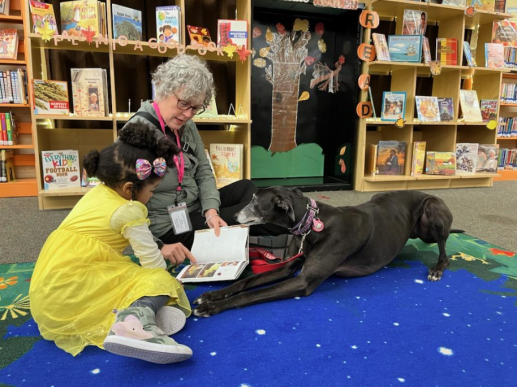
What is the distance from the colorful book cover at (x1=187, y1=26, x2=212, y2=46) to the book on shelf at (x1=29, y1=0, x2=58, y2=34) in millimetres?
1026

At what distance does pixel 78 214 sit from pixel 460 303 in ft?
5.17

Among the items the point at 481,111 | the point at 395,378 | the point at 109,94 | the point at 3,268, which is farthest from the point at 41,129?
the point at 481,111

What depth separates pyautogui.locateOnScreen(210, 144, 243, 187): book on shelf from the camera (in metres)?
3.32

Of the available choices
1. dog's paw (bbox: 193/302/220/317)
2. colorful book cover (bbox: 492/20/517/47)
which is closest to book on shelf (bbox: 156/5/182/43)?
dog's paw (bbox: 193/302/220/317)

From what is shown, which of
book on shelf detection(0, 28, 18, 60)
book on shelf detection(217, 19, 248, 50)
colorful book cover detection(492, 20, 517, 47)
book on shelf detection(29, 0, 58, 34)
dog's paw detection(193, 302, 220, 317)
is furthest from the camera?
colorful book cover detection(492, 20, 517, 47)

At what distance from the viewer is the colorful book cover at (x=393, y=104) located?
3.99m

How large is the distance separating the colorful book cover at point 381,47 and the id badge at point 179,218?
284 centimetres

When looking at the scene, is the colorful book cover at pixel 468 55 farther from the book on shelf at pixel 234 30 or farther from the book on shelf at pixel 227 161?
the book on shelf at pixel 227 161

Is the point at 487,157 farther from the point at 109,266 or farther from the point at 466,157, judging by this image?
the point at 109,266

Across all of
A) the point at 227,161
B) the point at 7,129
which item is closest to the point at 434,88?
the point at 227,161

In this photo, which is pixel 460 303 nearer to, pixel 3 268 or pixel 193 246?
pixel 193 246

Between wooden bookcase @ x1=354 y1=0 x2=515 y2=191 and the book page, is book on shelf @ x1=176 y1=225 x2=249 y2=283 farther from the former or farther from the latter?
wooden bookcase @ x1=354 y1=0 x2=515 y2=191

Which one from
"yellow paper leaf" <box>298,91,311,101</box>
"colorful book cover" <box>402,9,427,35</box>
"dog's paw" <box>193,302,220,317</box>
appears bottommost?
"dog's paw" <box>193,302,220,317</box>

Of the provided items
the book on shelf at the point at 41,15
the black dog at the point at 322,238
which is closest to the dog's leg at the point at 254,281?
the black dog at the point at 322,238
